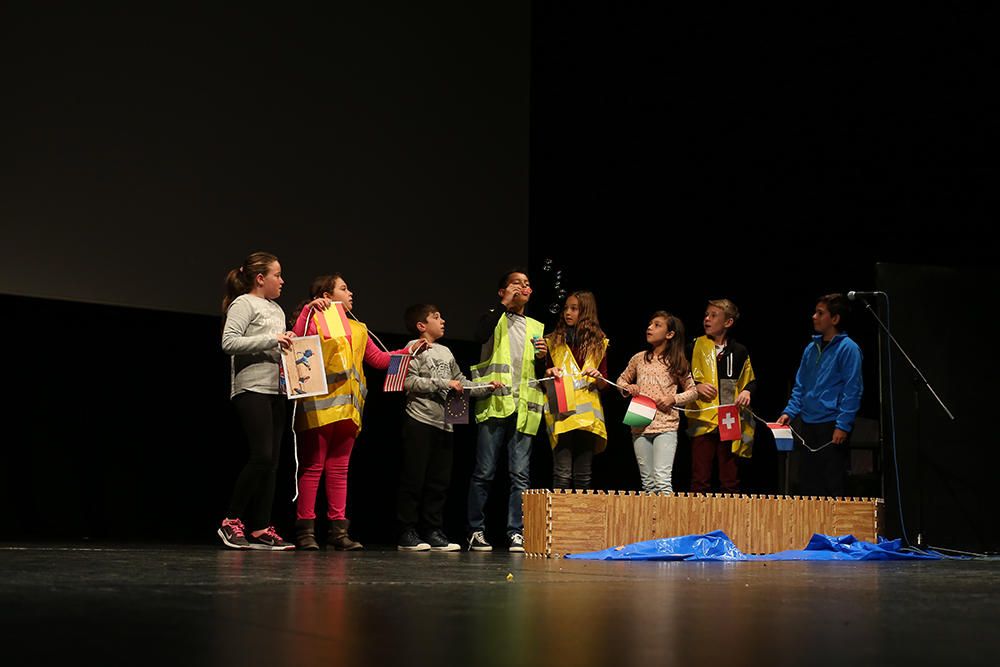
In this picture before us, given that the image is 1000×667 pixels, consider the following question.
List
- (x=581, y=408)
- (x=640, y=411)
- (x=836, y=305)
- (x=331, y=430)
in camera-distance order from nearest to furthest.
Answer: (x=331, y=430) → (x=640, y=411) → (x=581, y=408) → (x=836, y=305)

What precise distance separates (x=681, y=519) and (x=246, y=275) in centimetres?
254

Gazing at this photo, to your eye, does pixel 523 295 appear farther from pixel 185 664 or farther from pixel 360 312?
pixel 185 664

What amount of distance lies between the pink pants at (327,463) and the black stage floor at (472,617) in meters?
1.93

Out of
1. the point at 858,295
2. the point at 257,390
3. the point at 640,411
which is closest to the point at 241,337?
the point at 257,390

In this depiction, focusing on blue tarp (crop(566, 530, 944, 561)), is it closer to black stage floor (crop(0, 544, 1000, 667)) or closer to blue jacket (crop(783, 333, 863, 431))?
blue jacket (crop(783, 333, 863, 431))

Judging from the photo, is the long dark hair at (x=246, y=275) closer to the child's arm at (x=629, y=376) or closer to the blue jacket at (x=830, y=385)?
the child's arm at (x=629, y=376)

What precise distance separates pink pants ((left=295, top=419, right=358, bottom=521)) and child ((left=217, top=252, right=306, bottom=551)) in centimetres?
18

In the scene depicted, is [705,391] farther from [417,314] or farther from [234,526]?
[234,526]

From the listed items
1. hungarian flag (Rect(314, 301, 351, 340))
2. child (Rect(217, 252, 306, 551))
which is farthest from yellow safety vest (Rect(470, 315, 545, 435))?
child (Rect(217, 252, 306, 551))

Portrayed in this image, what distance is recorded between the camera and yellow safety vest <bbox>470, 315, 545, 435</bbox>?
20.3 feet

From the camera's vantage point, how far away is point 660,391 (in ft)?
21.0

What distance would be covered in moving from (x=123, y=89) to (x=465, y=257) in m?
2.48

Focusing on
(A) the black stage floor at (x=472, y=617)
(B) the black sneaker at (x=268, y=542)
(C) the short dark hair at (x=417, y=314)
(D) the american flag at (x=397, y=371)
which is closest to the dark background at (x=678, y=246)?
(C) the short dark hair at (x=417, y=314)

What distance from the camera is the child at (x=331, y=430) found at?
5453 millimetres
